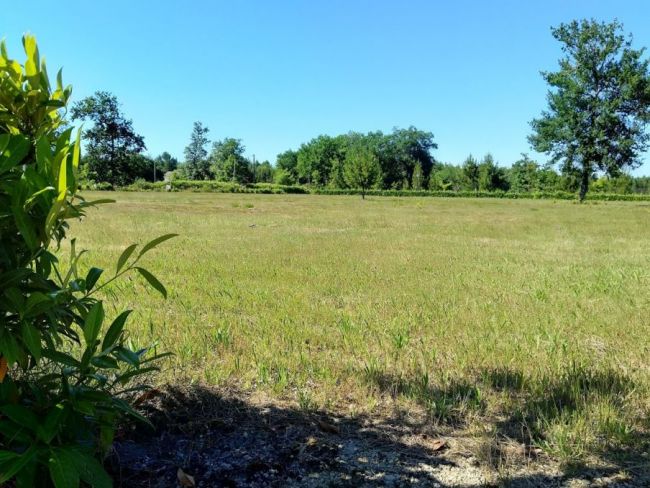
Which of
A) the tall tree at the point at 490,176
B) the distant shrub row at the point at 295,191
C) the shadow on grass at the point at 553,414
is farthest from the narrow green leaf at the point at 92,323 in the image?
the tall tree at the point at 490,176

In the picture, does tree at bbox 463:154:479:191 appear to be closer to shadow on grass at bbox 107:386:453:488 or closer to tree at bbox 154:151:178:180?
tree at bbox 154:151:178:180

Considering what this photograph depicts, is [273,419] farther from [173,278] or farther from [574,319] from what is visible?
[173,278]

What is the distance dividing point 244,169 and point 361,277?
90457mm

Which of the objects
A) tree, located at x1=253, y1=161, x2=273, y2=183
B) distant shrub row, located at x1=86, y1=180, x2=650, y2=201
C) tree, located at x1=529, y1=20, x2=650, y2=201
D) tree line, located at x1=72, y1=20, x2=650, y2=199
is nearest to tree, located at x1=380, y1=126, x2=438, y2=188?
tree line, located at x1=72, y1=20, x2=650, y2=199

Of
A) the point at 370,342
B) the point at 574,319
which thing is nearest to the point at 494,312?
the point at 574,319

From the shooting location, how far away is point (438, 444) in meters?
2.56

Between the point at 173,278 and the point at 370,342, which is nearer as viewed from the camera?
the point at 370,342

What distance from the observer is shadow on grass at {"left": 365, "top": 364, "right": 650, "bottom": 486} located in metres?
2.42

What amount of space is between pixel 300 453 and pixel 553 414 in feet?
5.15

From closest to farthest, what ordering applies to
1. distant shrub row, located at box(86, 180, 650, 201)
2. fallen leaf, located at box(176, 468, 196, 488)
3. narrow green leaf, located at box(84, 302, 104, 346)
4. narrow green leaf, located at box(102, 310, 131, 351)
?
narrow green leaf, located at box(84, 302, 104, 346) < narrow green leaf, located at box(102, 310, 131, 351) < fallen leaf, located at box(176, 468, 196, 488) < distant shrub row, located at box(86, 180, 650, 201)

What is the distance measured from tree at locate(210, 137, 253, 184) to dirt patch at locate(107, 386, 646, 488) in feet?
293

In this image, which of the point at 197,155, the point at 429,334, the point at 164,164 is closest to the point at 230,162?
the point at 197,155

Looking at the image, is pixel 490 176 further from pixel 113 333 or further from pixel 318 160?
pixel 113 333

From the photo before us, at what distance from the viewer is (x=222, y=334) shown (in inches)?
167
